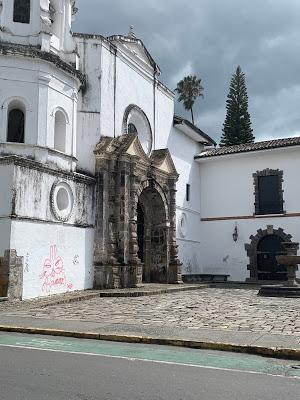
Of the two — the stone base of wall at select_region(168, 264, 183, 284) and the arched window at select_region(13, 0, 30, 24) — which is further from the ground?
the arched window at select_region(13, 0, 30, 24)

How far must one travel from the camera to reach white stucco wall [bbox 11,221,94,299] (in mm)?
14838

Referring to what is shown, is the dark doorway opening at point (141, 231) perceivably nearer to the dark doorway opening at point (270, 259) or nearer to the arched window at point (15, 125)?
the dark doorway opening at point (270, 259)

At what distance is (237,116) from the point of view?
4509cm

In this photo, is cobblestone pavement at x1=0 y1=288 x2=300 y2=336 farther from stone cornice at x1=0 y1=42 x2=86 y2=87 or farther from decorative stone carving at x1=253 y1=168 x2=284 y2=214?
decorative stone carving at x1=253 y1=168 x2=284 y2=214

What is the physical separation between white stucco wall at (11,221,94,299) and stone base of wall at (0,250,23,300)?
9.2 inches

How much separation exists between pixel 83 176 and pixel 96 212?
157 centimetres

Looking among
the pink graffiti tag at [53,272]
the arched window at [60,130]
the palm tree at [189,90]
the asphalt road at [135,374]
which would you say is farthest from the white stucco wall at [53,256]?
the palm tree at [189,90]

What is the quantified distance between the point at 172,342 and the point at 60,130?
37.2ft

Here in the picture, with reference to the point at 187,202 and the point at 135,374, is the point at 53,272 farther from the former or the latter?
the point at 187,202

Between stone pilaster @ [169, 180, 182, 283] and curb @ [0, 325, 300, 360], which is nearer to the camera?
curb @ [0, 325, 300, 360]

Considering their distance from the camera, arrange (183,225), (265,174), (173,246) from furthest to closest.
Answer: (265,174) < (183,225) < (173,246)

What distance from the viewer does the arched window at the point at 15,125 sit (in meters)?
16.7

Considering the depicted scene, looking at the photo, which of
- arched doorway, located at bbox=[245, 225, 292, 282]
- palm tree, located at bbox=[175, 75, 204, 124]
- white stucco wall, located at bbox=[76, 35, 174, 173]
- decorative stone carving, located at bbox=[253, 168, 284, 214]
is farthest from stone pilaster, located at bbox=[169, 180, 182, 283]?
palm tree, located at bbox=[175, 75, 204, 124]

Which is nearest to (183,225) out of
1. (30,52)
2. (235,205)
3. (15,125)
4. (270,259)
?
(235,205)
